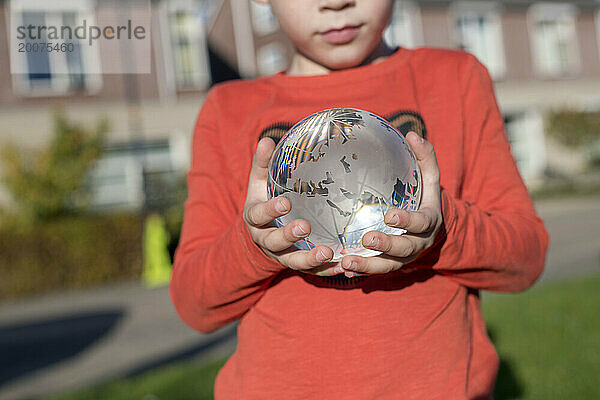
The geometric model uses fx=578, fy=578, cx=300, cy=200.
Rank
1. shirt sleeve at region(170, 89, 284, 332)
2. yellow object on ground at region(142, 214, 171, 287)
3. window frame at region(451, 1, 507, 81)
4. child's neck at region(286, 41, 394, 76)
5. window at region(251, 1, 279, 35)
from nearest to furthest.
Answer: shirt sleeve at region(170, 89, 284, 332) < child's neck at region(286, 41, 394, 76) < yellow object on ground at region(142, 214, 171, 287) < window frame at region(451, 1, 507, 81) < window at region(251, 1, 279, 35)

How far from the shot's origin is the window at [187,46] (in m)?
19.0

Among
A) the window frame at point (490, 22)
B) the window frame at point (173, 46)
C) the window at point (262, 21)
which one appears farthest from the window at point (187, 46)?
the window frame at point (490, 22)

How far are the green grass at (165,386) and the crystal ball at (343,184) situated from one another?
4.00 m

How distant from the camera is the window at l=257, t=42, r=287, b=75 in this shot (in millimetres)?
23875

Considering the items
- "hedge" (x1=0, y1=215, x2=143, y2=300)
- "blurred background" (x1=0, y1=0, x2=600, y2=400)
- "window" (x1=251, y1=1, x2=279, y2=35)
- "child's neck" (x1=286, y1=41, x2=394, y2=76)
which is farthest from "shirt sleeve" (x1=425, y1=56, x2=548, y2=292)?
"window" (x1=251, y1=1, x2=279, y2=35)

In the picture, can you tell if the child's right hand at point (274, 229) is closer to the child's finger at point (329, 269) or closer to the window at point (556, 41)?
the child's finger at point (329, 269)

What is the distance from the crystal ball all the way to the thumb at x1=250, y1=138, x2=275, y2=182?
0.07ft

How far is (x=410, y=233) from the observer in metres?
1.11

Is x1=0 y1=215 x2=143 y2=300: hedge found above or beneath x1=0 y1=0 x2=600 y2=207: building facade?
beneath

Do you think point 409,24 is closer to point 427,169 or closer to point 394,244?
point 427,169

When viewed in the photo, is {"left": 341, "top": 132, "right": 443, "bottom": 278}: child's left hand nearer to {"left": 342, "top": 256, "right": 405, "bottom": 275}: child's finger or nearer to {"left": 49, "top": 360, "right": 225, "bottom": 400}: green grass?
{"left": 342, "top": 256, "right": 405, "bottom": 275}: child's finger

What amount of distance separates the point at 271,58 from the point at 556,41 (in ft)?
41.0

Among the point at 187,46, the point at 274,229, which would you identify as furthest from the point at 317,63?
the point at 187,46

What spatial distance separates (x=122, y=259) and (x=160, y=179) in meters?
4.17
